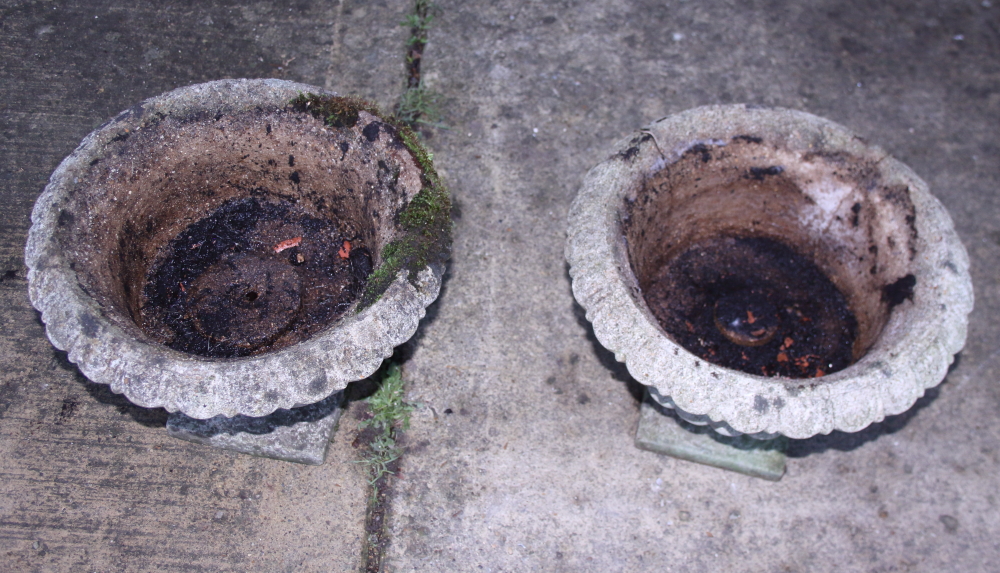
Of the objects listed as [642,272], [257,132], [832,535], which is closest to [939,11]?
[642,272]

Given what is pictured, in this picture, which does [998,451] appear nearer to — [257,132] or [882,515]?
[882,515]

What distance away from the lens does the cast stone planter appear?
2133 millimetres

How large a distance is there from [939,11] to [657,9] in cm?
185

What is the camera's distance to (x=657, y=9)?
13.8 ft

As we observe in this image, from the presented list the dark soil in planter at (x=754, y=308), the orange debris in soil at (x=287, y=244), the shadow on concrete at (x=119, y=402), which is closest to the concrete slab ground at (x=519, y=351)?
the shadow on concrete at (x=119, y=402)

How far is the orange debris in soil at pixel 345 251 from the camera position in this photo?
9.81 ft

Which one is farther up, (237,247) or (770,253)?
(770,253)

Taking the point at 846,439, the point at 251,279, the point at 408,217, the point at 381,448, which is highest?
the point at 408,217

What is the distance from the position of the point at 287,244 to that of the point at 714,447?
207cm

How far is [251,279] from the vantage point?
114 inches

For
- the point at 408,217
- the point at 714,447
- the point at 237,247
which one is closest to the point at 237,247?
the point at 237,247

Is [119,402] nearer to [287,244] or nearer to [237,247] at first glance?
[237,247]

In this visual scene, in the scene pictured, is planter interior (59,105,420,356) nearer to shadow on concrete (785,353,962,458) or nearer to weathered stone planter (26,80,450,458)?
weathered stone planter (26,80,450,458)

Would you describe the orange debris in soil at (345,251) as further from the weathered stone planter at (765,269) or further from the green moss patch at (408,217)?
the weathered stone planter at (765,269)
